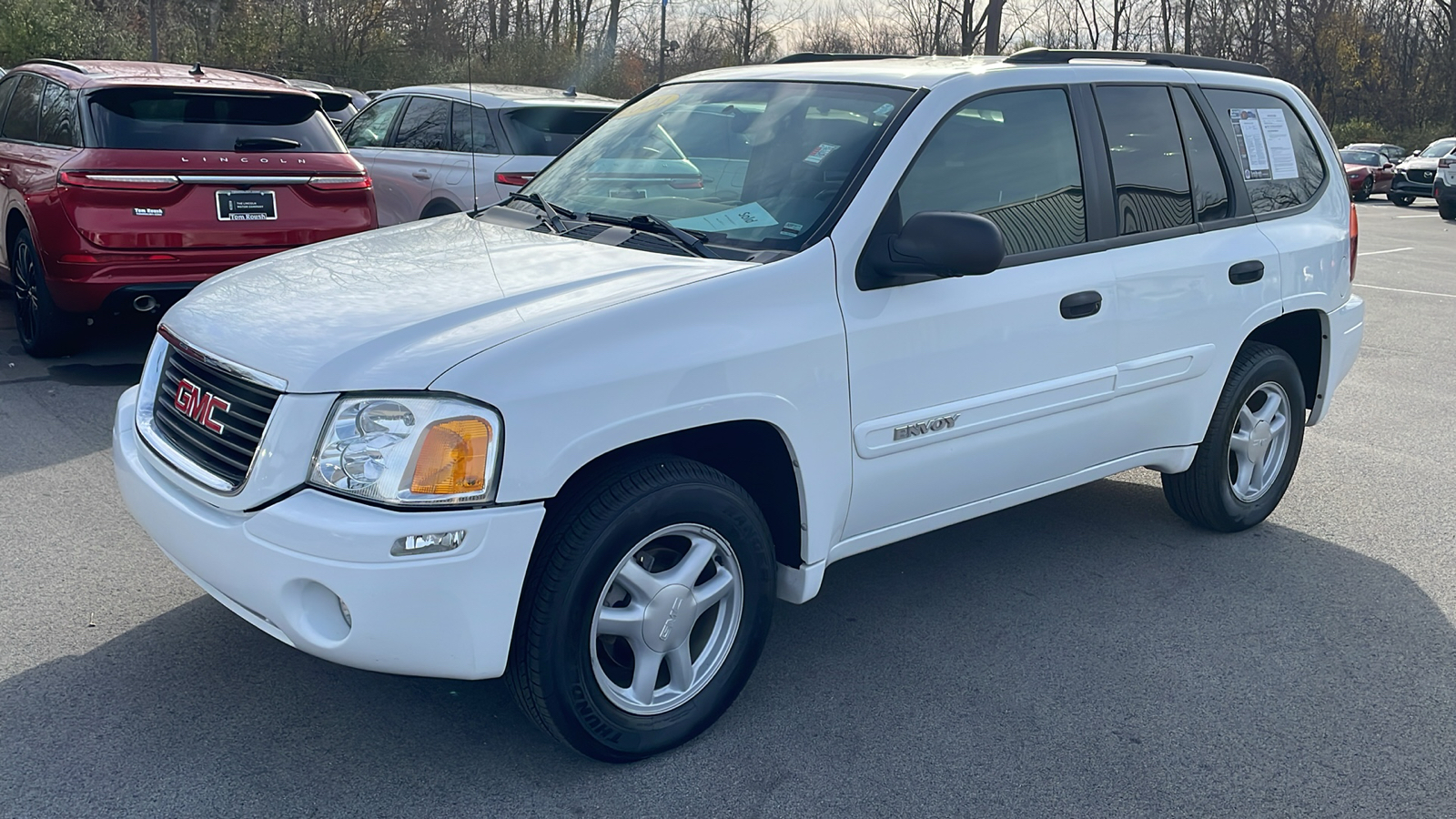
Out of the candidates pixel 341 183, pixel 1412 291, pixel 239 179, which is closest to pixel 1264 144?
pixel 341 183

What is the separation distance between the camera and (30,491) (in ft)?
15.6

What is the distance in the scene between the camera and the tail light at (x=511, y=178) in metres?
8.76

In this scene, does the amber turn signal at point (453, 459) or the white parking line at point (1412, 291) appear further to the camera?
the white parking line at point (1412, 291)

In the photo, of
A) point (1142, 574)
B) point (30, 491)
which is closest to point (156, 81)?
point (30, 491)

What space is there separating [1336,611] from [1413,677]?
502 millimetres

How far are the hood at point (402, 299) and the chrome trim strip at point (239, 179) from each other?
117 inches

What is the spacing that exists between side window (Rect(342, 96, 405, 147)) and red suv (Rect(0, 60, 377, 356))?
302 centimetres

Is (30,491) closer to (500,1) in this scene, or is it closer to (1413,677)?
(1413,677)

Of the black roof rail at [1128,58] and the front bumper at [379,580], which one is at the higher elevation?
the black roof rail at [1128,58]

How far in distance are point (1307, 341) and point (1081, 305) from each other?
180 centimetres

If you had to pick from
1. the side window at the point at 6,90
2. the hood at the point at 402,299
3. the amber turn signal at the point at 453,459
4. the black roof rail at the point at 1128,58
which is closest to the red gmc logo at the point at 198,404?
the hood at the point at 402,299

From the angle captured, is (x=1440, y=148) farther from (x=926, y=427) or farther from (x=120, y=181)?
(x=926, y=427)

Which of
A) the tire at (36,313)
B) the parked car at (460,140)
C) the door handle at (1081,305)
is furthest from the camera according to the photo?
the parked car at (460,140)

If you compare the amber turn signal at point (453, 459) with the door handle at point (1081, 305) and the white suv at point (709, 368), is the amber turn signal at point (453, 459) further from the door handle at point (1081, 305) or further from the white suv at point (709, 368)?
the door handle at point (1081, 305)
